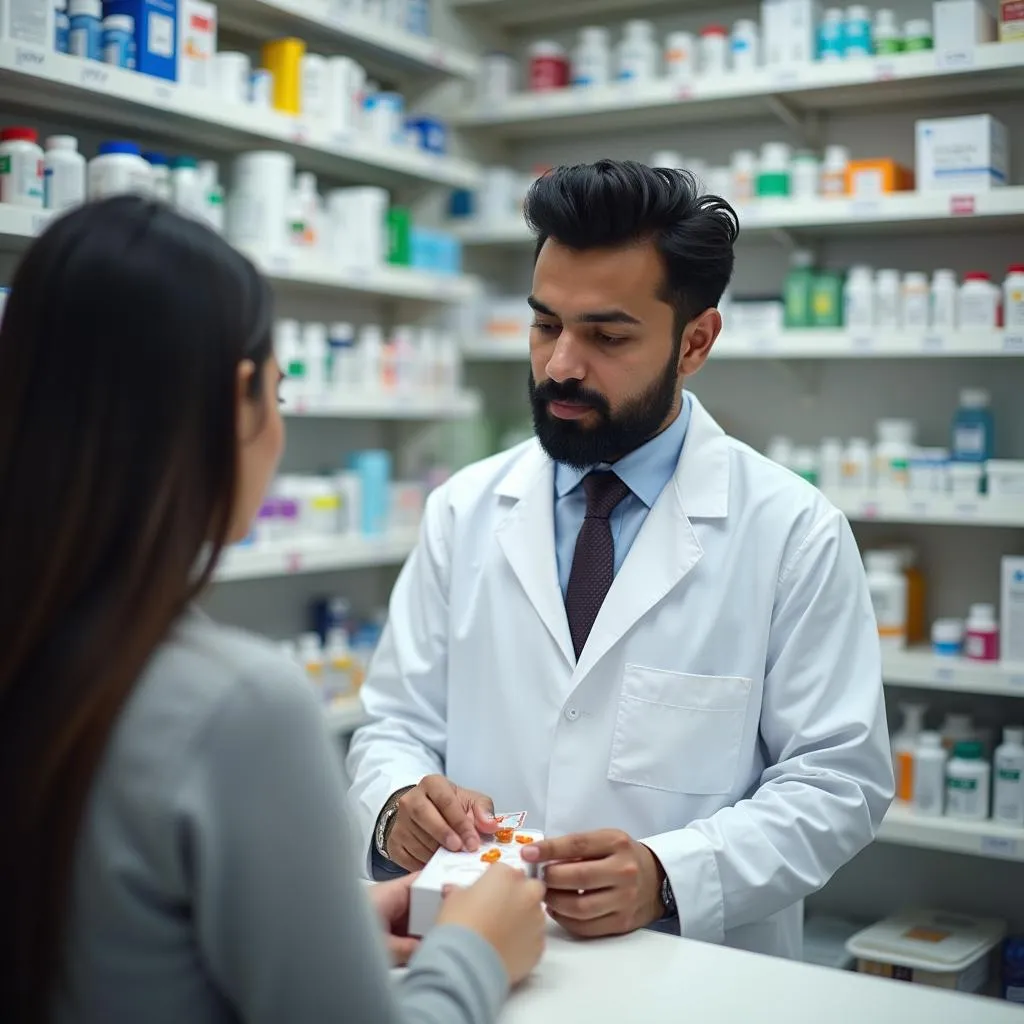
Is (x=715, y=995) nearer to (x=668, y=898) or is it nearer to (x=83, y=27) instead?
(x=668, y=898)

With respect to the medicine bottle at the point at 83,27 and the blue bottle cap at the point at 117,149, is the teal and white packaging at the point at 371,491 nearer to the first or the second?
the blue bottle cap at the point at 117,149

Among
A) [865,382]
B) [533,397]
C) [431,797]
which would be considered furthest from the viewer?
[865,382]

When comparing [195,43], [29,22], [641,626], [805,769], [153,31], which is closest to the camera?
[805,769]

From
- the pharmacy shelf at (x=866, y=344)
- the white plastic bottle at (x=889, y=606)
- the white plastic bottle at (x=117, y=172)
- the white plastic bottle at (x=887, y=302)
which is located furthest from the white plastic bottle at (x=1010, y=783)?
the white plastic bottle at (x=117, y=172)

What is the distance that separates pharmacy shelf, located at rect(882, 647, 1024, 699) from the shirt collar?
1274mm

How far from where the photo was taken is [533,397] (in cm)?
175

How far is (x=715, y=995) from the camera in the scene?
3.57ft

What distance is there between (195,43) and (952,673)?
2.21 metres

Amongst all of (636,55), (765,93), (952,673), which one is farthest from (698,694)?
(636,55)

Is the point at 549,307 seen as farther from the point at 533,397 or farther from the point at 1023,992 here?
the point at 1023,992

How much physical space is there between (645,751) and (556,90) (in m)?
2.32

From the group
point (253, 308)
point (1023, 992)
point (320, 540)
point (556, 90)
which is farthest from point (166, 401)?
point (556, 90)

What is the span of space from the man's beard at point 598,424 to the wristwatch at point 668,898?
0.61 meters

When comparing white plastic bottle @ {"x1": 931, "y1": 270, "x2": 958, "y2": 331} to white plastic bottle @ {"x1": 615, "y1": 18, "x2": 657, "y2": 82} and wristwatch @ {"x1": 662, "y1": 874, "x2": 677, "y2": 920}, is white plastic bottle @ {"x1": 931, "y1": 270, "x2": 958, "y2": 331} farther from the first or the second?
wristwatch @ {"x1": 662, "y1": 874, "x2": 677, "y2": 920}
